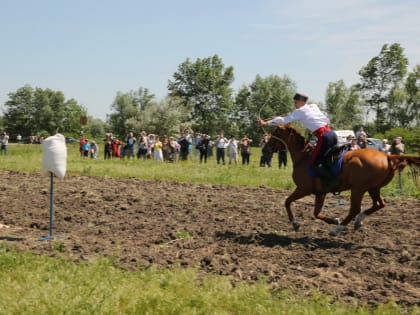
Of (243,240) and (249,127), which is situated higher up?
(249,127)

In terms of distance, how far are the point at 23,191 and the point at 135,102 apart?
93.4 meters

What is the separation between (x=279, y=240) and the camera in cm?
971

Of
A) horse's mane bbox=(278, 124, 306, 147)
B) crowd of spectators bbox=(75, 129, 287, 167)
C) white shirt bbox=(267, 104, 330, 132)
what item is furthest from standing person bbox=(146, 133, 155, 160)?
Result: white shirt bbox=(267, 104, 330, 132)

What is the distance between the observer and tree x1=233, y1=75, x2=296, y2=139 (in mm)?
92938

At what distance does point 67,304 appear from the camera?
19.6ft

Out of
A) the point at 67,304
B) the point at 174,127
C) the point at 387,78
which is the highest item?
the point at 387,78

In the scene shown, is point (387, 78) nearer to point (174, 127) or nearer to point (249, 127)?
point (249, 127)

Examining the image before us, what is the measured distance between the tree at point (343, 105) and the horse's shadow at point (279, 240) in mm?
73019

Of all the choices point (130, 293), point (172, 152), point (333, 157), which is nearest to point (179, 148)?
point (172, 152)

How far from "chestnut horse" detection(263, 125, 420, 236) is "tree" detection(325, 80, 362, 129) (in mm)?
71890

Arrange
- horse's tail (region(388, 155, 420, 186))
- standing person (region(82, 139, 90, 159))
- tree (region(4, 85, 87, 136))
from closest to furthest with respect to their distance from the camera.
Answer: horse's tail (region(388, 155, 420, 186)), standing person (region(82, 139, 90, 159)), tree (region(4, 85, 87, 136))

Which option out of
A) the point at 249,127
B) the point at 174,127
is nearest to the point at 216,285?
the point at 174,127

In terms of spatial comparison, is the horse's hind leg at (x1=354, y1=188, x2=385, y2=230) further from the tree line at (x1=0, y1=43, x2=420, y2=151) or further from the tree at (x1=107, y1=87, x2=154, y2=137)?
the tree at (x1=107, y1=87, x2=154, y2=137)

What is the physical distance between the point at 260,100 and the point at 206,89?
1000 cm
